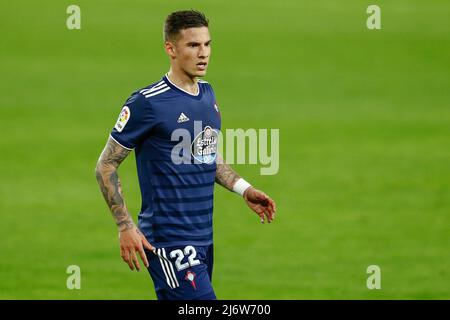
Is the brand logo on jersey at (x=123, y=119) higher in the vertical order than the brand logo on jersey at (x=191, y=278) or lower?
higher

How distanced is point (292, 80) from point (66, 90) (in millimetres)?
6948

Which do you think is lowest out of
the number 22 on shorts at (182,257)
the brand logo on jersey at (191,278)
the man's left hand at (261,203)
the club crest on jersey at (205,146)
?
the brand logo on jersey at (191,278)

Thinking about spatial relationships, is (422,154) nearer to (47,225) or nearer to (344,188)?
(344,188)

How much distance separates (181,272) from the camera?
905 cm

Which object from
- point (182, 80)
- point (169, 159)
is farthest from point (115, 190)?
point (182, 80)

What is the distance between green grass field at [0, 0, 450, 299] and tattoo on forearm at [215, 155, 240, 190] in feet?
16.6

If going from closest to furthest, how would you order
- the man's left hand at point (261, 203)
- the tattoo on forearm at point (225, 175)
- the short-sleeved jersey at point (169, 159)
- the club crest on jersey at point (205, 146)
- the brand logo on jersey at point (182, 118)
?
the short-sleeved jersey at point (169, 159), the brand logo on jersey at point (182, 118), the club crest on jersey at point (205, 146), the man's left hand at point (261, 203), the tattoo on forearm at point (225, 175)

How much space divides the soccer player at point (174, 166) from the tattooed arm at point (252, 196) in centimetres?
51

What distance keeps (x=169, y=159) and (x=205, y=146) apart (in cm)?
37

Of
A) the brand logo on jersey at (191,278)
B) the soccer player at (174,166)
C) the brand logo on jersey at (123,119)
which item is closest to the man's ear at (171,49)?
the soccer player at (174,166)

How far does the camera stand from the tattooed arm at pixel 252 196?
377 inches

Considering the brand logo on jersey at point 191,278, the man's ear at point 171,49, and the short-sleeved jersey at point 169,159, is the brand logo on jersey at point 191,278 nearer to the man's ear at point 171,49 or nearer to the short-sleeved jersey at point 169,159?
the short-sleeved jersey at point 169,159

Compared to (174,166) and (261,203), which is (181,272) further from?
(261,203)
